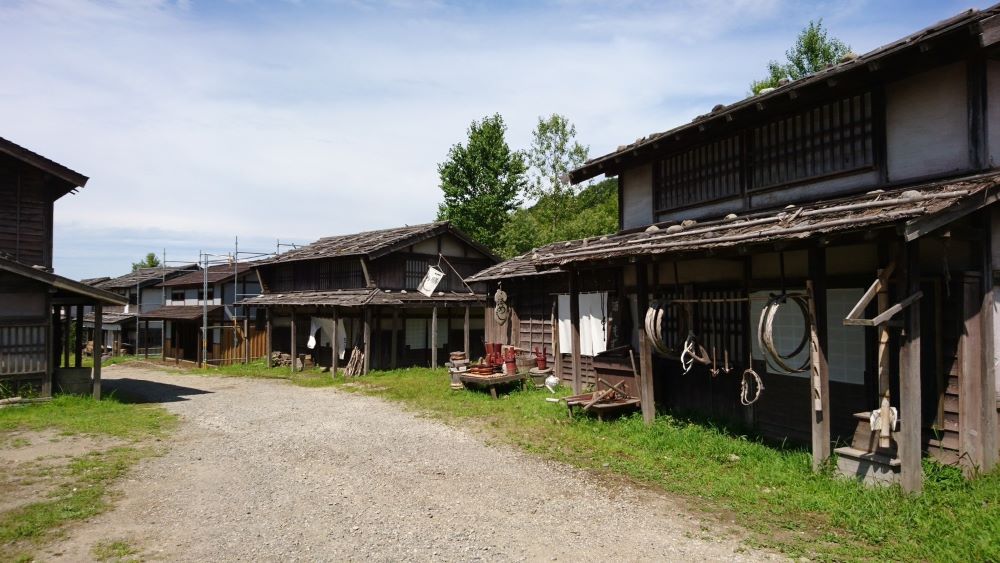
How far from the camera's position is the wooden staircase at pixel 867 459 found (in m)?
6.50

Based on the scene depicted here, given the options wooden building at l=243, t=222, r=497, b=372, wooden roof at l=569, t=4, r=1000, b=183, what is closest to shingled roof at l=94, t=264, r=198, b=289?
wooden building at l=243, t=222, r=497, b=372

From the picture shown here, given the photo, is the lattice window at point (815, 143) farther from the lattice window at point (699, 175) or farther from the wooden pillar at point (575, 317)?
the wooden pillar at point (575, 317)

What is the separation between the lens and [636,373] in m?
11.1

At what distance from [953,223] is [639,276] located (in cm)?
464

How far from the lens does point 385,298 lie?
20.9 meters

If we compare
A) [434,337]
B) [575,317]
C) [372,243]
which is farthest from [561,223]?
[575,317]

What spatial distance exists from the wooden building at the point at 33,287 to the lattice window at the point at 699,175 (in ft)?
48.2

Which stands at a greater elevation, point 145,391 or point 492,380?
point 492,380

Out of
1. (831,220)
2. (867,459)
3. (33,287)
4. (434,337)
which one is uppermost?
(831,220)

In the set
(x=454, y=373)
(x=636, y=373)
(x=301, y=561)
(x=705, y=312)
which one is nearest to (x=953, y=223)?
(x=705, y=312)

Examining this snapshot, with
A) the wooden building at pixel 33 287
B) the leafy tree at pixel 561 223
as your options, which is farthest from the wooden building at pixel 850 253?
the leafy tree at pixel 561 223

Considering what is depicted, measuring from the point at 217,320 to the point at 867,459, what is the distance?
29.0 metres

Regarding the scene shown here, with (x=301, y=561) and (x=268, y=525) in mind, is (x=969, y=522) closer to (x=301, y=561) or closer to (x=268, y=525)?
(x=301, y=561)

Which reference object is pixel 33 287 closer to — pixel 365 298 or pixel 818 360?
pixel 365 298
